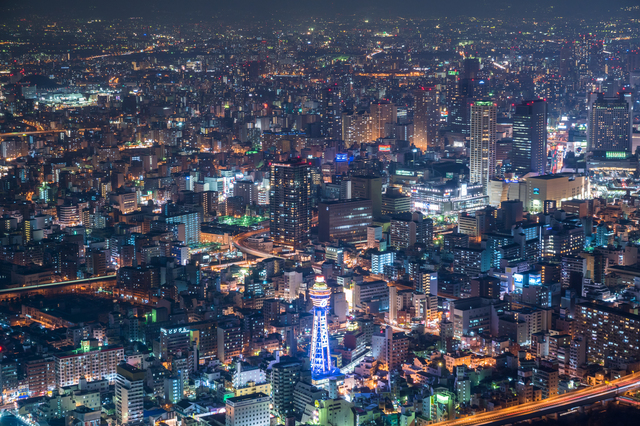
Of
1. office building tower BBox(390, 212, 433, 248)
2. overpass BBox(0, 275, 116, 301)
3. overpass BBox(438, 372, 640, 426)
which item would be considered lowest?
overpass BBox(438, 372, 640, 426)

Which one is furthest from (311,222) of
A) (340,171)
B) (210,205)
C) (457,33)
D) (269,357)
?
(457,33)

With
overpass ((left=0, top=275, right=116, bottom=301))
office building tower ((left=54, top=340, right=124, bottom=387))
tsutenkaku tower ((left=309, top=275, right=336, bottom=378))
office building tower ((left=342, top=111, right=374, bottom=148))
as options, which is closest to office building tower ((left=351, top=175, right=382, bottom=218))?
overpass ((left=0, top=275, right=116, bottom=301))

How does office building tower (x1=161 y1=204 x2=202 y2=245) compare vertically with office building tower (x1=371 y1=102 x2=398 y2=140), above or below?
below

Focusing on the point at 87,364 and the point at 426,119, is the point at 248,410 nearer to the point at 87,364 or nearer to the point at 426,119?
the point at 87,364

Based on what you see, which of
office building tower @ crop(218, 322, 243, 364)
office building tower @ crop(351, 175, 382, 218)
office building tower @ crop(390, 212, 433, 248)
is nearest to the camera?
office building tower @ crop(218, 322, 243, 364)

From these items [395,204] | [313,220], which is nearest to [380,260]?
[313,220]

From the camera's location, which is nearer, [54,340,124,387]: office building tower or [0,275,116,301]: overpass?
[54,340,124,387]: office building tower

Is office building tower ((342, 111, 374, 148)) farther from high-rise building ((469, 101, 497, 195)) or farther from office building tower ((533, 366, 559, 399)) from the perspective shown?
office building tower ((533, 366, 559, 399))
